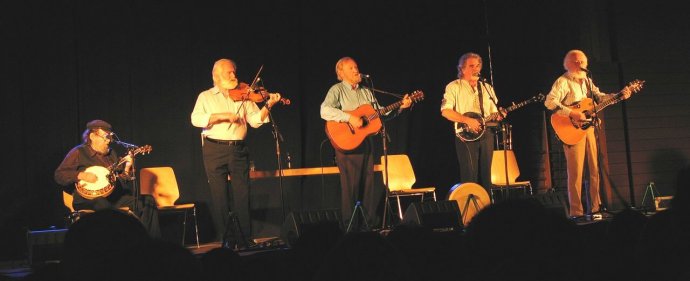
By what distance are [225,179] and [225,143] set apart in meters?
0.37

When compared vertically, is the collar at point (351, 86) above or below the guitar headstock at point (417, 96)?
above

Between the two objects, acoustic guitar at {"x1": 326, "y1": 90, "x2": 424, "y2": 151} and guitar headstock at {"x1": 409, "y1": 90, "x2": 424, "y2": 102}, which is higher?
guitar headstock at {"x1": 409, "y1": 90, "x2": 424, "y2": 102}

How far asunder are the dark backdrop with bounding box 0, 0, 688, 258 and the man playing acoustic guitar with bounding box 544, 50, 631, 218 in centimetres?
163

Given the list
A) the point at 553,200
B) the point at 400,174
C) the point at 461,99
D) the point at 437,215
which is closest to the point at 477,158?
the point at 461,99

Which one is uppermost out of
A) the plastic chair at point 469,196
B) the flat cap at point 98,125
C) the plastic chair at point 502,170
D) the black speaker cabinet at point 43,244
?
the flat cap at point 98,125

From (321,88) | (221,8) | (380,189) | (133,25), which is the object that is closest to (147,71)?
(133,25)

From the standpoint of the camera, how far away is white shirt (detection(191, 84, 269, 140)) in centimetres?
725

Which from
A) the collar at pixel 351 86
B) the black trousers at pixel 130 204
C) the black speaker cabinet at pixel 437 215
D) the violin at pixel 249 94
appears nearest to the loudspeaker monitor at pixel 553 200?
the black speaker cabinet at pixel 437 215

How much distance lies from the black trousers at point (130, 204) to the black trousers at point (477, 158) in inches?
129

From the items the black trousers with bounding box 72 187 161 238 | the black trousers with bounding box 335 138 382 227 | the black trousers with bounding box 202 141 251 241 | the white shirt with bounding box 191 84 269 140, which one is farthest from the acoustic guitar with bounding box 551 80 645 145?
Answer: the black trousers with bounding box 72 187 161 238

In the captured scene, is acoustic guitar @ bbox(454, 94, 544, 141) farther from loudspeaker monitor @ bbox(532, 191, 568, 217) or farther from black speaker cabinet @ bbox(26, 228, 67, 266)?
black speaker cabinet @ bbox(26, 228, 67, 266)

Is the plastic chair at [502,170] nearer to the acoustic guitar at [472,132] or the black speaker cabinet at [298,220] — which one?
the acoustic guitar at [472,132]

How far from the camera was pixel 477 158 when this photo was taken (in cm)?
787

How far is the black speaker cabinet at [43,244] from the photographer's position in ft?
22.0
